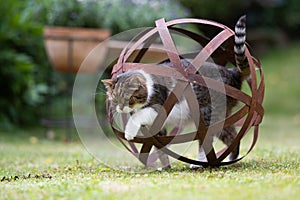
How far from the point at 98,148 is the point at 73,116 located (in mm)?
2765

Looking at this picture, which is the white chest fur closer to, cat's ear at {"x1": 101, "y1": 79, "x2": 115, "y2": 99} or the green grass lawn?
the green grass lawn

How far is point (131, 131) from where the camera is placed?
3650 millimetres

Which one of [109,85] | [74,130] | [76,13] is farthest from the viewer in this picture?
[76,13]

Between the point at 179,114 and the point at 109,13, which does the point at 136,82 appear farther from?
the point at 109,13

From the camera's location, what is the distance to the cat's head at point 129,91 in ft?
11.8

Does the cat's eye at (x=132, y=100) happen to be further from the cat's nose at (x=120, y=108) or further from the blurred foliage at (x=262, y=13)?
the blurred foliage at (x=262, y=13)

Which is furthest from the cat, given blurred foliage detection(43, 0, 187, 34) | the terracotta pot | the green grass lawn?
blurred foliage detection(43, 0, 187, 34)

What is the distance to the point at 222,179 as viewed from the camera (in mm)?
3119

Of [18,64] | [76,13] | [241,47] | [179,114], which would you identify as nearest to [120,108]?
[179,114]

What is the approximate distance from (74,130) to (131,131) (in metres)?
4.36

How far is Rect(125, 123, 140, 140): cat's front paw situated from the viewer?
3.64 metres

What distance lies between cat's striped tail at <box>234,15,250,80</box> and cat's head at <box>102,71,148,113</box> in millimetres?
Result: 728

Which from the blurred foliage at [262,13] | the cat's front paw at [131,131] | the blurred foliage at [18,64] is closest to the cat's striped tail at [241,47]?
the cat's front paw at [131,131]

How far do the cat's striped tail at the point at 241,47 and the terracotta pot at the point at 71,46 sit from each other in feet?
11.0
